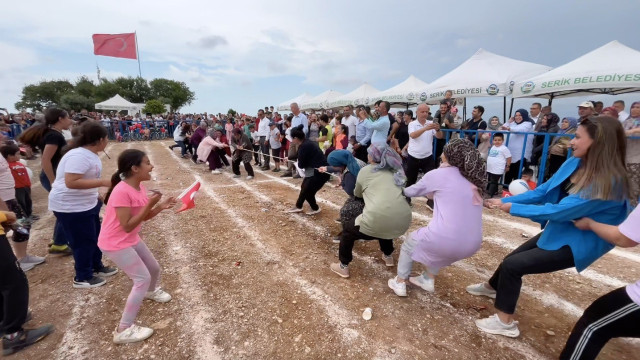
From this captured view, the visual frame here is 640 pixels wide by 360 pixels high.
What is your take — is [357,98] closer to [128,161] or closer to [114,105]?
[128,161]

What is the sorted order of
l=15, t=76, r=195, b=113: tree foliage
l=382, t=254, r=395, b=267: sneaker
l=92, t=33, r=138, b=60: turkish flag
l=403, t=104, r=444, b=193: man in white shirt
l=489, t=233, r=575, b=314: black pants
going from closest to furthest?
l=489, t=233, r=575, b=314: black pants → l=382, t=254, r=395, b=267: sneaker → l=403, t=104, r=444, b=193: man in white shirt → l=92, t=33, r=138, b=60: turkish flag → l=15, t=76, r=195, b=113: tree foliage

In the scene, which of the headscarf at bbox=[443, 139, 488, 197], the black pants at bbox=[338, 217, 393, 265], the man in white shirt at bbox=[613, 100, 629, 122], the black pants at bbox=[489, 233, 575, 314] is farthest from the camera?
the man in white shirt at bbox=[613, 100, 629, 122]

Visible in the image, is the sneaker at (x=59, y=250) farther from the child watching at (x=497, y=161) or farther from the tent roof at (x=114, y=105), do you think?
the tent roof at (x=114, y=105)

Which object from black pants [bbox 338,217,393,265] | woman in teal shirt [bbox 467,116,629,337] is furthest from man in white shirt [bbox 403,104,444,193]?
woman in teal shirt [bbox 467,116,629,337]

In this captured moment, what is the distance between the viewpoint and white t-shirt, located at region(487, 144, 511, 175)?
239 inches

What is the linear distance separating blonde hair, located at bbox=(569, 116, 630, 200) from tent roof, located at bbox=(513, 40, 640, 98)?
6.20m

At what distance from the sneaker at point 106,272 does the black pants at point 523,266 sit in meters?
4.26

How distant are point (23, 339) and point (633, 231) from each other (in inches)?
175

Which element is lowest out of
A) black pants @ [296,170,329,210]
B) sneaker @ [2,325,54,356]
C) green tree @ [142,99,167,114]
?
sneaker @ [2,325,54,356]

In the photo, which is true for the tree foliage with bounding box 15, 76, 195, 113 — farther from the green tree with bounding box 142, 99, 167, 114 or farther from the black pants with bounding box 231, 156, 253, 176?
the black pants with bounding box 231, 156, 253, 176

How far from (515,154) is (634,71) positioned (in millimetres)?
2828

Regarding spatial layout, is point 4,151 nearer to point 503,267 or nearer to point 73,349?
point 73,349

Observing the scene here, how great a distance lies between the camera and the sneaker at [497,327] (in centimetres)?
244

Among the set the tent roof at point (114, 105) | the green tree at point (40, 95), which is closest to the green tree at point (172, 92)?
the green tree at point (40, 95)
